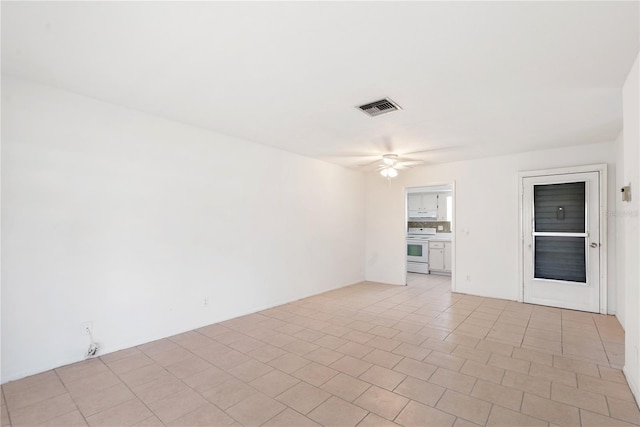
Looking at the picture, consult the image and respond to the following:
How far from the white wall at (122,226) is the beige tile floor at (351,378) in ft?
1.04

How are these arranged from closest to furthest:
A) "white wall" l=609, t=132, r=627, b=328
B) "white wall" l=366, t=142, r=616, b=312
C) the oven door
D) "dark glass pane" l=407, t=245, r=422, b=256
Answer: "white wall" l=609, t=132, r=627, b=328
"white wall" l=366, t=142, r=616, b=312
the oven door
"dark glass pane" l=407, t=245, r=422, b=256

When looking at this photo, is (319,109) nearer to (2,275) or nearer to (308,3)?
(308,3)

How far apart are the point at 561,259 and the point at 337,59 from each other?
4.80 metres

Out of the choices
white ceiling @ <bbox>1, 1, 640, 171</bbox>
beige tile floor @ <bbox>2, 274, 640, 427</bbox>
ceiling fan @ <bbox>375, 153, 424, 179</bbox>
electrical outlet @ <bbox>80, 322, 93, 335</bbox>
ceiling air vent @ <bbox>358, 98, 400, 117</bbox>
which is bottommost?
beige tile floor @ <bbox>2, 274, 640, 427</bbox>

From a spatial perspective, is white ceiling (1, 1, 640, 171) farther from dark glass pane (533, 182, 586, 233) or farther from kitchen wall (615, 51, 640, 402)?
dark glass pane (533, 182, 586, 233)

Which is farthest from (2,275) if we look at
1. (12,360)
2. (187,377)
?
(187,377)

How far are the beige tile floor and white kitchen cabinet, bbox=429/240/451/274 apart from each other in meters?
3.35

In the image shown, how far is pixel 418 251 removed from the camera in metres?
7.92

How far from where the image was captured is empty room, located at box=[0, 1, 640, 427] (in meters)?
1.99

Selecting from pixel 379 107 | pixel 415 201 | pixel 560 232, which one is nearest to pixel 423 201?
pixel 415 201

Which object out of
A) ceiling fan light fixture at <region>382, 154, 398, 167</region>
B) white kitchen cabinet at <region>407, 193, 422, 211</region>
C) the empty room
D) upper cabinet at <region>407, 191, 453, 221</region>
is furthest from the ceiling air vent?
white kitchen cabinet at <region>407, 193, 422, 211</region>

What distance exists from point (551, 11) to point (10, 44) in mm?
3525

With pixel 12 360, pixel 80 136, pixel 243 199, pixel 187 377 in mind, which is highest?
pixel 80 136

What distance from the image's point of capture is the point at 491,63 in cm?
226
